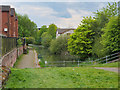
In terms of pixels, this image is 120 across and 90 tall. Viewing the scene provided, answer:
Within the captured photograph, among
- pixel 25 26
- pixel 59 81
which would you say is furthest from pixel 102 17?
pixel 25 26

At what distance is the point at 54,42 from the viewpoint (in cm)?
4141

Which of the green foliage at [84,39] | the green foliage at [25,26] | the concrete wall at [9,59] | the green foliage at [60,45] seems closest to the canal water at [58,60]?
the green foliage at [84,39]

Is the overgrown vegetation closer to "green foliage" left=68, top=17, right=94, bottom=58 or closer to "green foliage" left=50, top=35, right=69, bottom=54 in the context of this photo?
"green foliage" left=68, top=17, right=94, bottom=58

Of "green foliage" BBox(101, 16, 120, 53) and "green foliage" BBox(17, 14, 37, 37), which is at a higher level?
"green foliage" BBox(17, 14, 37, 37)

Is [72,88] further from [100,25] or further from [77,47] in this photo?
[100,25]

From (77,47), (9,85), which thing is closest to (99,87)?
(9,85)

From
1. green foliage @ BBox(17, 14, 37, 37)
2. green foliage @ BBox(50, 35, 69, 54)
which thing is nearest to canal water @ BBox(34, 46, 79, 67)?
green foliage @ BBox(50, 35, 69, 54)

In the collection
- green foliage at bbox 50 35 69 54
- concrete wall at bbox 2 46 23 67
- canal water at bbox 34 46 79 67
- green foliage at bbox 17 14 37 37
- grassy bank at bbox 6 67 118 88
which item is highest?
green foliage at bbox 17 14 37 37

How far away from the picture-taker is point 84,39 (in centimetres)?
2639

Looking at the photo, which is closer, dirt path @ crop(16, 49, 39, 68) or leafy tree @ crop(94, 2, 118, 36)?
dirt path @ crop(16, 49, 39, 68)

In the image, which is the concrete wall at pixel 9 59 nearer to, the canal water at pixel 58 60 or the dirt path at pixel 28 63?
the dirt path at pixel 28 63

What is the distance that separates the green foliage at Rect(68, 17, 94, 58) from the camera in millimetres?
26016

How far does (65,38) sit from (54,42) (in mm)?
2822

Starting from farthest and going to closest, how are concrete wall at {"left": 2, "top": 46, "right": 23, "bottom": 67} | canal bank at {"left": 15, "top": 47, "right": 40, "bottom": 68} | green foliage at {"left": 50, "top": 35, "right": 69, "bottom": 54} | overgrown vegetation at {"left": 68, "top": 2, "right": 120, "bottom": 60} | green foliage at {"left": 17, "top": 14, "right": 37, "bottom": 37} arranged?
green foliage at {"left": 17, "top": 14, "right": 37, "bottom": 37}
green foliage at {"left": 50, "top": 35, "right": 69, "bottom": 54}
overgrown vegetation at {"left": 68, "top": 2, "right": 120, "bottom": 60}
canal bank at {"left": 15, "top": 47, "right": 40, "bottom": 68}
concrete wall at {"left": 2, "top": 46, "right": 23, "bottom": 67}
